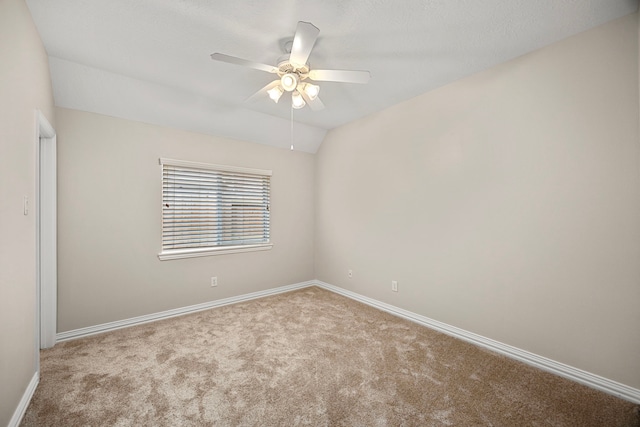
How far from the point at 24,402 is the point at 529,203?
3831 mm

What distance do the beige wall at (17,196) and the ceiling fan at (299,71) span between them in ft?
3.56

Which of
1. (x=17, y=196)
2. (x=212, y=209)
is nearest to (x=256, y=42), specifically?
(x=17, y=196)

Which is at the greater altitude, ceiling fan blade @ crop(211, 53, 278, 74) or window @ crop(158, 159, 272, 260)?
ceiling fan blade @ crop(211, 53, 278, 74)

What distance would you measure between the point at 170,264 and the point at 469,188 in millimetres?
3399

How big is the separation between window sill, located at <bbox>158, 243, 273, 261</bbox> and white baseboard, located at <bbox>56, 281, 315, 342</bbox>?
624 millimetres

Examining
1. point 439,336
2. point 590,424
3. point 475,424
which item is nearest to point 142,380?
point 475,424

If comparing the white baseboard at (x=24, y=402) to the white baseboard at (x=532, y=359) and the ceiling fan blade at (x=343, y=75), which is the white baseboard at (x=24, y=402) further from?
the white baseboard at (x=532, y=359)

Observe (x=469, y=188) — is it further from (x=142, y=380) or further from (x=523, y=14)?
(x=142, y=380)

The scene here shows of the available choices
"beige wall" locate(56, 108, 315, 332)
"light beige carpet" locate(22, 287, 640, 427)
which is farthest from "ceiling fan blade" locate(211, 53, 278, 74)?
"light beige carpet" locate(22, 287, 640, 427)

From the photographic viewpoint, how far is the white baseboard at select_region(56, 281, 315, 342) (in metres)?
2.63

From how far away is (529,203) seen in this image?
221 cm

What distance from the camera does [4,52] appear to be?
1.40 m

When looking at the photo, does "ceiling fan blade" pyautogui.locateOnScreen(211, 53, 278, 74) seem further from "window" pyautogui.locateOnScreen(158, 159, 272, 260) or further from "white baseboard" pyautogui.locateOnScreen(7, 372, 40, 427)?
"white baseboard" pyautogui.locateOnScreen(7, 372, 40, 427)

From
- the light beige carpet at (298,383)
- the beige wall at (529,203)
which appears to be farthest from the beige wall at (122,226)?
the beige wall at (529,203)
